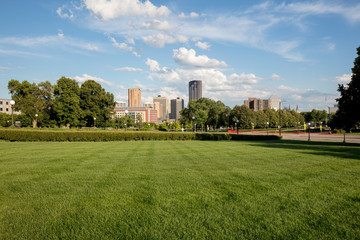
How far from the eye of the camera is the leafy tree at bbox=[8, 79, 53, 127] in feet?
155

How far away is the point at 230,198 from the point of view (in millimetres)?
4766

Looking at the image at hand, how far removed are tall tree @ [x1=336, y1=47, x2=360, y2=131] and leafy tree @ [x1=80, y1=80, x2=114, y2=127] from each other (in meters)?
46.3

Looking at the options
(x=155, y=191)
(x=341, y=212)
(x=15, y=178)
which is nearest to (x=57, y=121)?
(x=15, y=178)

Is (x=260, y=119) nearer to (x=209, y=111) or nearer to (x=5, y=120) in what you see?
(x=209, y=111)

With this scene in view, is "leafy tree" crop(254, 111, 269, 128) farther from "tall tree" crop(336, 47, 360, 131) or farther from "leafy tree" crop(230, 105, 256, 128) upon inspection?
"tall tree" crop(336, 47, 360, 131)

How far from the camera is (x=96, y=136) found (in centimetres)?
2544

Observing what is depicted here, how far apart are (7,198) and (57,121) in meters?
50.2

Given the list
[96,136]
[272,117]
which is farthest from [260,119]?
[96,136]

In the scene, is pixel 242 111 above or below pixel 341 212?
above

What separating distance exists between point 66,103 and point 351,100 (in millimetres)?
48577

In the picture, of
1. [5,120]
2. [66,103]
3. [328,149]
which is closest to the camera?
[328,149]

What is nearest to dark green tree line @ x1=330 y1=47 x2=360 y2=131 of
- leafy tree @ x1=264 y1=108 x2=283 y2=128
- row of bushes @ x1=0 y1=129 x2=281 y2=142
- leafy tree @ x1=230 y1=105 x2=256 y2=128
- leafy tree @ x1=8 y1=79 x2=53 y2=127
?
row of bushes @ x1=0 y1=129 x2=281 y2=142

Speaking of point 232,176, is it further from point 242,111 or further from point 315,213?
point 242,111

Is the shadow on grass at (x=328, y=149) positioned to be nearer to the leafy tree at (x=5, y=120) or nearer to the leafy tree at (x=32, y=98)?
the leafy tree at (x=32, y=98)
